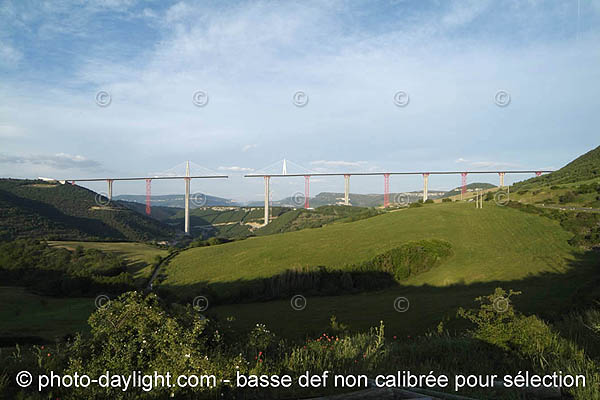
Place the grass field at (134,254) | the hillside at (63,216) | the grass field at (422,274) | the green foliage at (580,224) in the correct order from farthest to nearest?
the hillside at (63,216)
the grass field at (134,254)
the green foliage at (580,224)
the grass field at (422,274)

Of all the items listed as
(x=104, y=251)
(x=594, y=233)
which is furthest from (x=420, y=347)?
(x=104, y=251)

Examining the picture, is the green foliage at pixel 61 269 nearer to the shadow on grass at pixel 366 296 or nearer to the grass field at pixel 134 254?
the grass field at pixel 134 254

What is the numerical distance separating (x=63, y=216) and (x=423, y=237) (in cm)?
12512

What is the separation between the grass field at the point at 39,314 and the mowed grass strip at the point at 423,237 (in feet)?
47.5

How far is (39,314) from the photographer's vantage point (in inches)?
1833

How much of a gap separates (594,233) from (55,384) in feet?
243

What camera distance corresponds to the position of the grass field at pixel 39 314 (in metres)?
34.2

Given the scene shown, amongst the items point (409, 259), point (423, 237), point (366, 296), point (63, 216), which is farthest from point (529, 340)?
point (63, 216)

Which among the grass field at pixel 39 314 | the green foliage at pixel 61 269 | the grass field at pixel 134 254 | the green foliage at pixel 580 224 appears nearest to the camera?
the grass field at pixel 39 314

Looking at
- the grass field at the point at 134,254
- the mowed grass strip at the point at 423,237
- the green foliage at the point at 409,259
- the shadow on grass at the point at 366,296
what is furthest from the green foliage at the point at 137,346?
the grass field at the point at 134,254

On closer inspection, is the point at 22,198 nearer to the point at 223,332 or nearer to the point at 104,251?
the point at 104,251

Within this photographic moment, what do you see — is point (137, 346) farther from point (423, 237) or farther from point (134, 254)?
point (134, 254)

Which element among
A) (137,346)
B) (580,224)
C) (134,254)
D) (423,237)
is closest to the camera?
(137,346)

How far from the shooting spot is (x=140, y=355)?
537 cm
